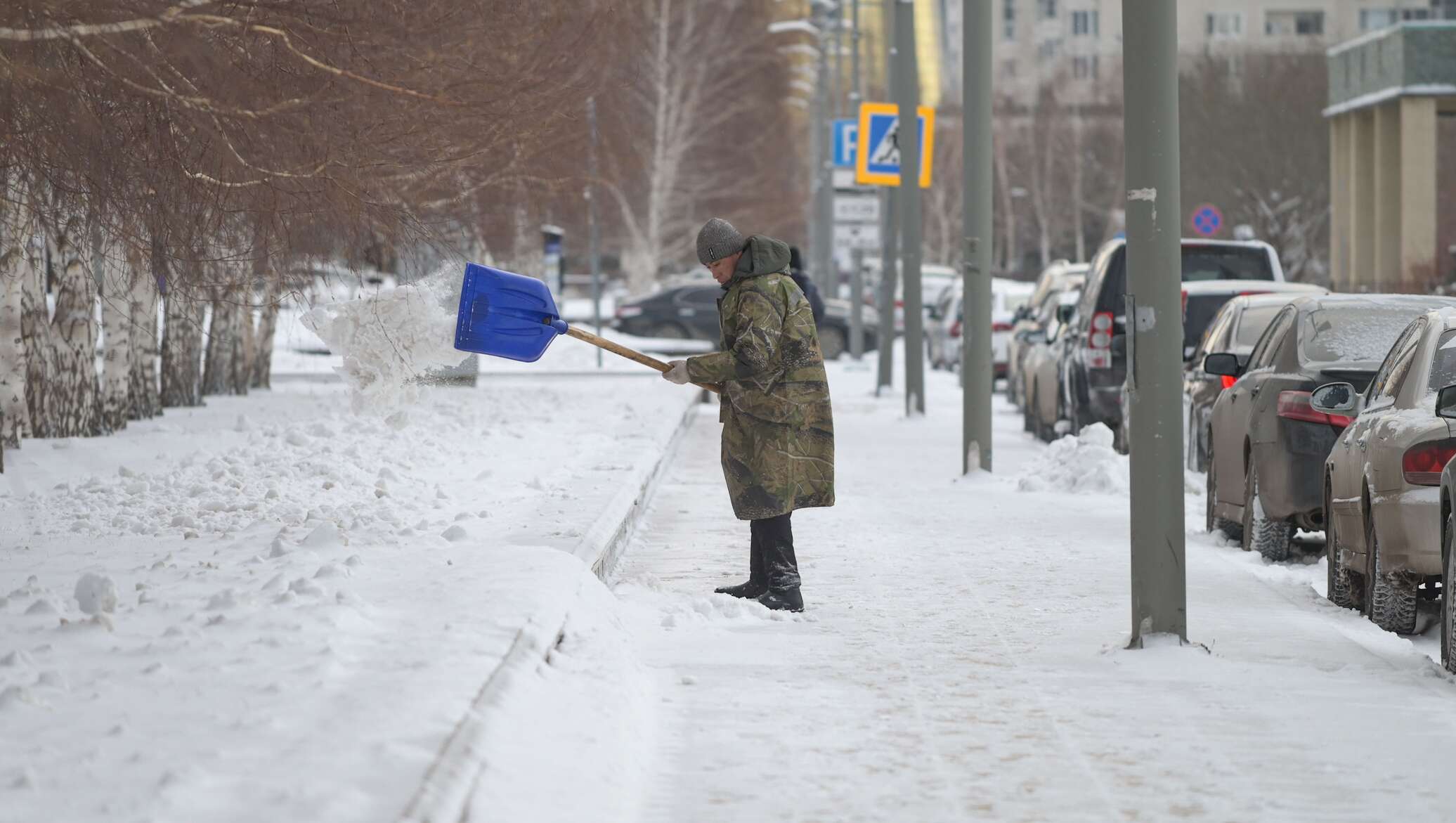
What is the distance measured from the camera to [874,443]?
2172cm

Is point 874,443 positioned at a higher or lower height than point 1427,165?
lower

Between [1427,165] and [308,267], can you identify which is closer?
[308,267]

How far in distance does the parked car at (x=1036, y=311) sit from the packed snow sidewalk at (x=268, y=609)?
10.2m

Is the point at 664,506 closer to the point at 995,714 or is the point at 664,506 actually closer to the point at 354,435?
the point at 354,435

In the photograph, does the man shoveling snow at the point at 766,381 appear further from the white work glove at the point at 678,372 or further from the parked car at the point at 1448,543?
the parked car at the point at 1448,543

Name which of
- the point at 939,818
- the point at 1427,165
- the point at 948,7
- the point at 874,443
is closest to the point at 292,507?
the point at 939,818

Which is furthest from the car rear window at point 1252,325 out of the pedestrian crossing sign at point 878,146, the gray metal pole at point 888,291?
the gray metal pole at point 888,291

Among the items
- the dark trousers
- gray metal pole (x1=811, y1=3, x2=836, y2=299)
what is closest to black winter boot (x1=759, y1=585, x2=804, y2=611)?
the dark trousers

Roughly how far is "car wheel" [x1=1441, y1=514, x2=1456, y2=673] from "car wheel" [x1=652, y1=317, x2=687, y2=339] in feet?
127

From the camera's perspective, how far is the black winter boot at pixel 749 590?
9.92m

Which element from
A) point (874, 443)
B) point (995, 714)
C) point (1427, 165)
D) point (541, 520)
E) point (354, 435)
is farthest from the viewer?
point (1427, 165)

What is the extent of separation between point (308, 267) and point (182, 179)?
10.3 feet

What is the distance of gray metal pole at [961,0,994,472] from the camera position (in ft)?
58.4

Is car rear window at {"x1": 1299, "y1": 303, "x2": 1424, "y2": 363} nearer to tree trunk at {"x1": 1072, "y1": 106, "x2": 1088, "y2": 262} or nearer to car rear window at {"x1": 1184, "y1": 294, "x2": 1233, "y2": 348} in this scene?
car rear window at {"x1": 1184, "y1": 294, "x2": 1233, "y2": 348}
